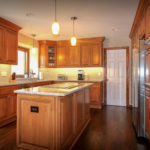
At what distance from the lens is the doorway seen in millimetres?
4773

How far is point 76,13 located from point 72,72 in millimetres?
2862

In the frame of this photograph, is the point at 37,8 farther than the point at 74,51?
No

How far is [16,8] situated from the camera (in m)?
2.67

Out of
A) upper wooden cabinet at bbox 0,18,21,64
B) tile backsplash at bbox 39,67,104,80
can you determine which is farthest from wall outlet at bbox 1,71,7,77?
tile backsplash at bbox 39,67,104,80

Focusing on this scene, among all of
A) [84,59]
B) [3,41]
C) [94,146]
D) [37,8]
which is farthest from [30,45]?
[94,146]

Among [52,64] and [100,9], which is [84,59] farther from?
[100,9]

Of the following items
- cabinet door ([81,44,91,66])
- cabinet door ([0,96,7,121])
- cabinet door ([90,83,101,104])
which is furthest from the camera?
cabinet door ([81,44,91,66])

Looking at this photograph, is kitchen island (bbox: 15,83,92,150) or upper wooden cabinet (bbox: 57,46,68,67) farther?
upper wooden cabinet (bbox: 57,46,68,67)

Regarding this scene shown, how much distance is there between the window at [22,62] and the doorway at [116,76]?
2.97m

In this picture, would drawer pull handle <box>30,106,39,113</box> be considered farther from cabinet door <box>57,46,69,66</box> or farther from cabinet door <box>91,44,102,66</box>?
cabinet door <box>57,46,69,66</box>

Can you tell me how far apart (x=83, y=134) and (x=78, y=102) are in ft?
2.22

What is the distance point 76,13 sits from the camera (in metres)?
2.85

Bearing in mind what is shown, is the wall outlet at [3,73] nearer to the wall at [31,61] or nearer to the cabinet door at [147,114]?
the wall at [31,61]

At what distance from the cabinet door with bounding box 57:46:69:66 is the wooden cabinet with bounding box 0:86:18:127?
2.38 metres
